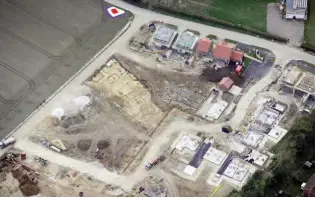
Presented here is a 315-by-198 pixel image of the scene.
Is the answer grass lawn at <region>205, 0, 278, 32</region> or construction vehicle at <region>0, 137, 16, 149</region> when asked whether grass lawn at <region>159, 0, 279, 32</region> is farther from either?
construction vehicle at <region>0, 137, 16, 149</region>

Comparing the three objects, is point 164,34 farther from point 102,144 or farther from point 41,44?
point 102,144

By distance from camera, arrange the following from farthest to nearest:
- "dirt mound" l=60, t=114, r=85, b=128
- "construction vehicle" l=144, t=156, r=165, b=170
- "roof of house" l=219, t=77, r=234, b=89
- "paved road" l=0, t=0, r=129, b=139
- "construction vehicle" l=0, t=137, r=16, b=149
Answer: "paved road" l=0, t=0, r=129, b=139 → "roof of house" l=219, t=77, r=234, b=89 → "dirt mound" l=60, t=114, r=85, b=128 → "construction vehicle" l=0, t=137, r=16, b=149 → "construction vehicle" l=144, t=156, r=165, b=170

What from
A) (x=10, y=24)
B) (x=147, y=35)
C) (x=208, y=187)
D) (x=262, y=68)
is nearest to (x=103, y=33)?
(x=147, y=35)

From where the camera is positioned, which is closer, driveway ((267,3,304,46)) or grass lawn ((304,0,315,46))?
grass lawn ((304,0,315,46))

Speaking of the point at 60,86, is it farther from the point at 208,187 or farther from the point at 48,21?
the point at 208,187

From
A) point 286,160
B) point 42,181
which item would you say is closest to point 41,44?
point 42,181

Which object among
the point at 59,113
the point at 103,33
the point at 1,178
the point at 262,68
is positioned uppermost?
the point at 262,68

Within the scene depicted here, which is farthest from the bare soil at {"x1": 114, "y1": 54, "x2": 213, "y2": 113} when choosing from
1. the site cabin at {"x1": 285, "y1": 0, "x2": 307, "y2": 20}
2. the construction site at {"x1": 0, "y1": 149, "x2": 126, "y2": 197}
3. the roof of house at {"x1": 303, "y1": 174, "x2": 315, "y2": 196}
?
the roof of house at {"x1": 303, "y1": 174, "x2": 315, "y2": 196}
